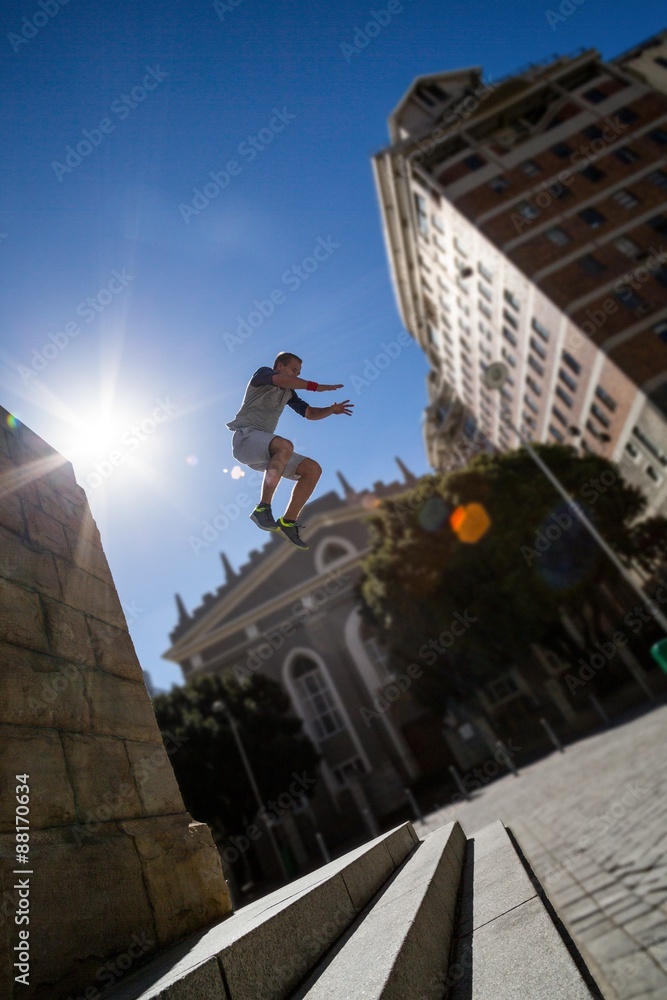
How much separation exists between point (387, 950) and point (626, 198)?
38.0 meters

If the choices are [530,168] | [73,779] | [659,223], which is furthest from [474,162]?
[73,779]

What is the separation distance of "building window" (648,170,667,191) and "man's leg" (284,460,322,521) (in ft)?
118

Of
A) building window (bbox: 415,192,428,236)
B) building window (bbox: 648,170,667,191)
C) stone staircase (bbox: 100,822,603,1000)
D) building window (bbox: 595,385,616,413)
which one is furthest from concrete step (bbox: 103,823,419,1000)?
building window (bbox: 415,192,428,236)

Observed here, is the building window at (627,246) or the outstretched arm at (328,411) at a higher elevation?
the building window at (627,246)

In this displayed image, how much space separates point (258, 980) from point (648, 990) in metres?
2.53

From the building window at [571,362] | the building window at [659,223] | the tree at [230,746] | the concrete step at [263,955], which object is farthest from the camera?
the building window at [571,362]

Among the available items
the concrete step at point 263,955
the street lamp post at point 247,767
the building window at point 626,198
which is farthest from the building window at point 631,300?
the concrete step at point 263,955

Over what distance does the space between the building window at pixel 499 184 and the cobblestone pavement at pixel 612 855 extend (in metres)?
32.6

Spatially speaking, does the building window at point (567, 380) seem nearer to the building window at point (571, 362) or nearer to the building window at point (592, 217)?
the building window at point (571, 362)

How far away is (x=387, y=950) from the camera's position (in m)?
2.05

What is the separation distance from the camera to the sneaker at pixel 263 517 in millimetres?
3867

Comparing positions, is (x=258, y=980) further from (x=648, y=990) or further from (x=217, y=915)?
(x=648, y=990)

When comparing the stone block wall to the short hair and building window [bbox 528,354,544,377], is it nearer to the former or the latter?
the short hair

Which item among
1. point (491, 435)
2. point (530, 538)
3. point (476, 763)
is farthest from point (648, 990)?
point (491, 435)
